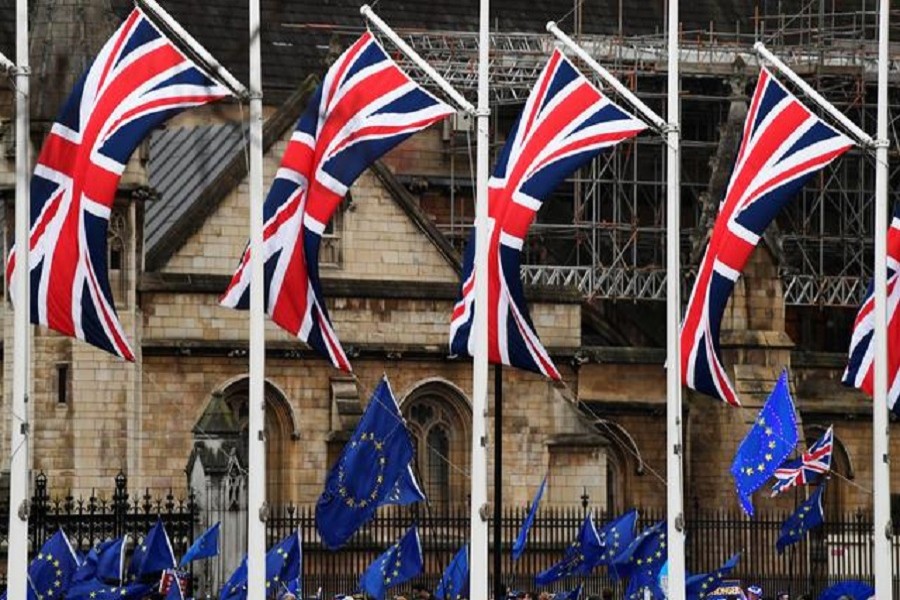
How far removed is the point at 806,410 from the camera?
76750 millimetres

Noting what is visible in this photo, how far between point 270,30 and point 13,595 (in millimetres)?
32825

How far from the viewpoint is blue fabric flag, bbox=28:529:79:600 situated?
5216cm

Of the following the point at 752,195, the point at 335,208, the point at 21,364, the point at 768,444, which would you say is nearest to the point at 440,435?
the point at 768,444

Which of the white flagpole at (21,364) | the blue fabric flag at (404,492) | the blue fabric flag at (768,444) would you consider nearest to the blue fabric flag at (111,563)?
the blue fabric flag at (404,492)

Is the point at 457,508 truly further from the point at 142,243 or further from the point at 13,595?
the point at 13,595

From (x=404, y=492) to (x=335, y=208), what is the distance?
455cm

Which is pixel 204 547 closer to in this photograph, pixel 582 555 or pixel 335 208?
pixel 582 555

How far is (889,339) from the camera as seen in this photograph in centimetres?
5366

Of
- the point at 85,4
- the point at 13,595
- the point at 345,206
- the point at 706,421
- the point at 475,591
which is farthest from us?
the point at 706,421

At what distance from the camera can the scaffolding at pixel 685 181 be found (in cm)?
7525

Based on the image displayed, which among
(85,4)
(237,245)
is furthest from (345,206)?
(85,4)

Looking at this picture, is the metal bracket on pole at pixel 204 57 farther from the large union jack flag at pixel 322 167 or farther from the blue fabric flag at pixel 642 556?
the blue fabric flag at pixel 642 556

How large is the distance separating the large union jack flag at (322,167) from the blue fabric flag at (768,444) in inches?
283

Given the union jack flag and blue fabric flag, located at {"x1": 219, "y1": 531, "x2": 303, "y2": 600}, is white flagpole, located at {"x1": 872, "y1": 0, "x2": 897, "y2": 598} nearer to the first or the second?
the union jack flag
